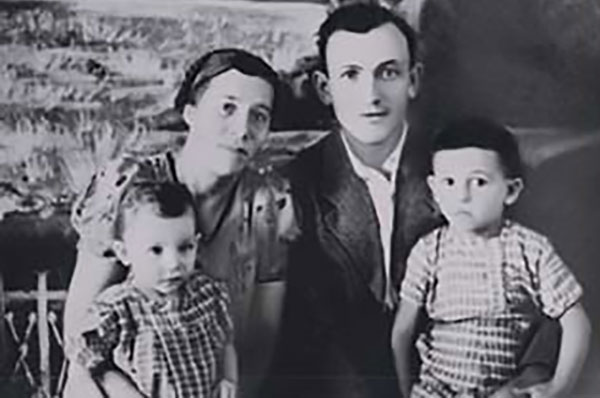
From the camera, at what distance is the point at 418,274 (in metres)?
1.12

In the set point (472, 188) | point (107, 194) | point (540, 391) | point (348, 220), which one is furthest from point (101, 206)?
point (540, 391)

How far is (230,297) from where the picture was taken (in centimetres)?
110

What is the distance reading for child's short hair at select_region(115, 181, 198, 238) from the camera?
1089mm

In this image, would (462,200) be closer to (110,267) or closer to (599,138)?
(599,138)

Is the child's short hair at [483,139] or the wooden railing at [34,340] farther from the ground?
the child's short hair at [483,139]

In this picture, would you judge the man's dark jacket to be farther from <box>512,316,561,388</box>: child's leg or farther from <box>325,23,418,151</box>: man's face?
<box>512,316,561,388</box>: child's leg

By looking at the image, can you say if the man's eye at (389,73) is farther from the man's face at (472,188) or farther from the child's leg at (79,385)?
the child's leg at (79,385)

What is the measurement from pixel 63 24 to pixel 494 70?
416mm

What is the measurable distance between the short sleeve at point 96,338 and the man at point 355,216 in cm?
16

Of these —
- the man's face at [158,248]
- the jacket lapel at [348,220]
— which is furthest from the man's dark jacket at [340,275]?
the man's face at [158,248]

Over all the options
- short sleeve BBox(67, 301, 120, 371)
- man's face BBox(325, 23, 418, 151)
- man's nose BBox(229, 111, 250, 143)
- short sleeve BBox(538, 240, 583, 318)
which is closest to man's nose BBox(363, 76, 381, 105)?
man's face BBox(325, 23, 418, 151)

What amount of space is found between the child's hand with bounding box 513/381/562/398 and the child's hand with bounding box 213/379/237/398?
0.90 ft

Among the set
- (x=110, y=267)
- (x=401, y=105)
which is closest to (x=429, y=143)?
(x=401, y=105)

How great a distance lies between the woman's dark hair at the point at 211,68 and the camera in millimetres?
1095
